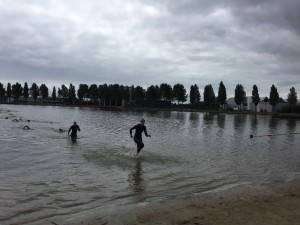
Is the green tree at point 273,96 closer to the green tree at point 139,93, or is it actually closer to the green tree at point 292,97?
the green tree at point 292,97

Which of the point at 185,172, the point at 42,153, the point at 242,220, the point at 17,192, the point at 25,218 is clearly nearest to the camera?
the point at 242,220

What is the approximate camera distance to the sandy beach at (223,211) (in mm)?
9383

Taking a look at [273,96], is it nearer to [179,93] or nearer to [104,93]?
[179,93]

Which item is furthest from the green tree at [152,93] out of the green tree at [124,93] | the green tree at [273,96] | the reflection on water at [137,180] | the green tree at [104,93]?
the reflection on water at [137,180]

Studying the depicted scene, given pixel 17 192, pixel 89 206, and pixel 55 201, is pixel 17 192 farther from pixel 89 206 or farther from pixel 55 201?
pixel 89 206

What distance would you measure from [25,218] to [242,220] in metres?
5.95

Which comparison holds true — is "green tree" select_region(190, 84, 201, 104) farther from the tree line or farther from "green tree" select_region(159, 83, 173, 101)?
"green tree" select_region(159, 83, 173, 101)

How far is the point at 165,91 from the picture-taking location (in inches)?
7136

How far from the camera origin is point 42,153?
73.5 ft

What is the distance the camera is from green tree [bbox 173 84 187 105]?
178 m

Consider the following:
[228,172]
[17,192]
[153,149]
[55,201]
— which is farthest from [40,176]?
[153,149]

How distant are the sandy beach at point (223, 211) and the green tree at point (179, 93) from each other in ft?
540

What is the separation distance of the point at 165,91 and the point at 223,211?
563 feet

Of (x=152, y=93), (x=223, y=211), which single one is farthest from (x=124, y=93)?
(x=223, y=211)
